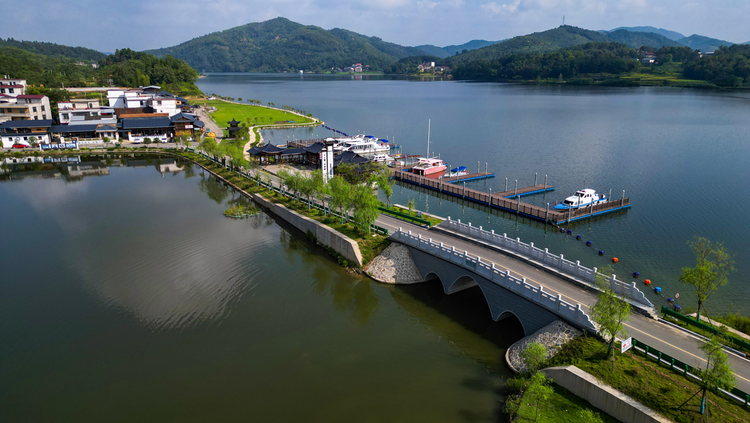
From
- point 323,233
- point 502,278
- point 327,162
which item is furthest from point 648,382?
point 327,162

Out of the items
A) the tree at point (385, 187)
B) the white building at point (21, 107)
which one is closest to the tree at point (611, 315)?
the tree at point (385, 187)

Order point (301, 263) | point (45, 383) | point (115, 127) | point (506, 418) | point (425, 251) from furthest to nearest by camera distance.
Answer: point (115, 127) → point (301, 263) → point (425, 251) → point (45, 383) → point (506, 418)

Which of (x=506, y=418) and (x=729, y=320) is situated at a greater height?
(x=729, y=320)

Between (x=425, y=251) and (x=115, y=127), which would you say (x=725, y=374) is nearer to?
(x=425, y=251)

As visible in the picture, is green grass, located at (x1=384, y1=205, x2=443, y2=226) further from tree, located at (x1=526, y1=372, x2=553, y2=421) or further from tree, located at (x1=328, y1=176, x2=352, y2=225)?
tree, located at (x1=526, y1=372, x2=553, y2=421)

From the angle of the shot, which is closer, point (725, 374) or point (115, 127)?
point (725, 374)

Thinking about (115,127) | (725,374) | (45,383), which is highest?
(115,127)

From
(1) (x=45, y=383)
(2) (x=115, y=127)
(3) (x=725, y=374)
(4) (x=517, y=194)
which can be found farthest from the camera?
(2) (x=115, y=127)

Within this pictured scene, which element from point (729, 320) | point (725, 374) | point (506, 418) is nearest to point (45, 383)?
point (506, 418)

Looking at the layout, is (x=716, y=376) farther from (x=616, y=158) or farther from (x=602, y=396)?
(x=616, y=158)
